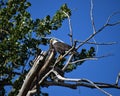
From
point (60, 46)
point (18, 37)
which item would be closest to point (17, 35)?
point (18, 37)

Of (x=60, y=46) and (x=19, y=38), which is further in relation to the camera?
(x=19, y=38)

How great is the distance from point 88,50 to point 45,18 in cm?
212

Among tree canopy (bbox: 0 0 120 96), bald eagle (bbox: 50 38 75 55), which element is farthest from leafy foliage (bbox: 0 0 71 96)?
bald eagle (bbox: 50 38 75 55)

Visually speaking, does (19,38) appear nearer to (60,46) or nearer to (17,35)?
(17,35)

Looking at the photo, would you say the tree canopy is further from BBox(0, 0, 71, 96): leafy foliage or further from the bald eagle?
the bald eagle

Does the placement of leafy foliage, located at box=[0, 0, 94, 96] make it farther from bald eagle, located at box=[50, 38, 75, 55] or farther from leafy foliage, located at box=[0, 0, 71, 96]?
bald eagle, located at box=[50, 38, 75, 55]

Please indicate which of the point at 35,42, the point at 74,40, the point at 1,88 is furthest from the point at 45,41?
the point at 74,40

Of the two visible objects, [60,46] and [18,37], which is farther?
[18,37]

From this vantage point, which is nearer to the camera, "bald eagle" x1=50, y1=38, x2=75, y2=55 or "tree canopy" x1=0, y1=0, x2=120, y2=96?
"bald eagle" x1=50, y1=38, x2=75, y2=55

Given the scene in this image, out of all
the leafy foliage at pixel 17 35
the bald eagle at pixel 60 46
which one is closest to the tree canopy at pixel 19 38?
the leafy foliage at pixel 17 35

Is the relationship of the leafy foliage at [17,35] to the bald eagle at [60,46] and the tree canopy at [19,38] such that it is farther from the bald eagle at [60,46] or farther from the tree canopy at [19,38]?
the bald eagle at [60,46]

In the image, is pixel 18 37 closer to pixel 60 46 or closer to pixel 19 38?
pixel 19 38

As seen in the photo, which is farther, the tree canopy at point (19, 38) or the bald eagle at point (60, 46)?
the tree canopy at point (19, 38)

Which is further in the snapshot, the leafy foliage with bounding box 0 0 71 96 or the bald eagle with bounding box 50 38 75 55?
the leafy foliage with bounding box 0 0 71 96
